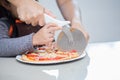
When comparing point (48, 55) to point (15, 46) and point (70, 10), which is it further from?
point (70, 10)

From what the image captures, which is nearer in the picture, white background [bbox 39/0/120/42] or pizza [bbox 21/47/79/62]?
pizza [bbox 21/47/79/62]

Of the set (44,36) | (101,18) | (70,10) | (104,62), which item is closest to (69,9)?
(70,10)

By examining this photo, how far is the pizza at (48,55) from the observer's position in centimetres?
67

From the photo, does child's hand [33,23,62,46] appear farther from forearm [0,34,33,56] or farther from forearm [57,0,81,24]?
forearm [57,0,81,24]

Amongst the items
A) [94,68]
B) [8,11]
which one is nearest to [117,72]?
[94,68]

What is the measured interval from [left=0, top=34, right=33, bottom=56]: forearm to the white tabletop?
0.10ft

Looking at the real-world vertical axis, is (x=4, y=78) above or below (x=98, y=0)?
below

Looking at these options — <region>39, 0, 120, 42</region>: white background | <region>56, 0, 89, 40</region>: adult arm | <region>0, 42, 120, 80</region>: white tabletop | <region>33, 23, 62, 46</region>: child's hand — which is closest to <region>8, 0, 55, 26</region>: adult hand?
<region>33, 23, 62, 46</region>: child's hand

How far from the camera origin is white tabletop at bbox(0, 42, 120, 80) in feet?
1.74

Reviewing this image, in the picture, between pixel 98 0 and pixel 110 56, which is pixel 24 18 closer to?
pixel 110 56

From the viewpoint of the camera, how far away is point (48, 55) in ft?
2.36

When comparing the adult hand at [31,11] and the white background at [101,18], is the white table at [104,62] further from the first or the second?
the white background at [101,18]

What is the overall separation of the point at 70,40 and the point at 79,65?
122 millimetres

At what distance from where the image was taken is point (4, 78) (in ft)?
1.83
